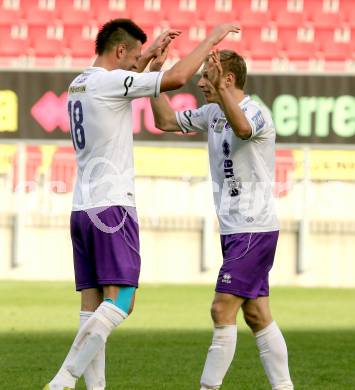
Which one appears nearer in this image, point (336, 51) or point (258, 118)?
point (258, 118)

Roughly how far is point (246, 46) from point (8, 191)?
20.9ft

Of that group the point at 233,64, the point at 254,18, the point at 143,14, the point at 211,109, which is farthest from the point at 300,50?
the point at 233,64

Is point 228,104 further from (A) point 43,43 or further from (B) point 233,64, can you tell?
(A) point 43,43

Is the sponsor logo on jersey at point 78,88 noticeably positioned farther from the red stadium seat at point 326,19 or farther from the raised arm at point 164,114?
the red stadium seat at point 326,19

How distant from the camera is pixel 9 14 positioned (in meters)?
→ 22.1

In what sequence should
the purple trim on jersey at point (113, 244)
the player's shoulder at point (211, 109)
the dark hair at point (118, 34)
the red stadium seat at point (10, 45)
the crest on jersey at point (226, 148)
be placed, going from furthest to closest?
the red stadium seat at point (10, 45) < the player's shoulder at point (211, 109) < the crest on jersey at point (226, 148) < the dark hair at point (118, 34) < the purple trim on jersey at point (113, 244)

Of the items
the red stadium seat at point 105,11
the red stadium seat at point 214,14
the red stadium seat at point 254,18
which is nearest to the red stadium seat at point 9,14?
the red stadium seat at point 105,11

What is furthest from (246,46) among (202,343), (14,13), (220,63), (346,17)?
(220,63)

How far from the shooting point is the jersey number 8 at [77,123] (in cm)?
620

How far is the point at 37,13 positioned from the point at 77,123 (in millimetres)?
16404

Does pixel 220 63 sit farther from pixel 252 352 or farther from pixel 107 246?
pixel 252 352

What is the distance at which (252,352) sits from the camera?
9258 millimetres

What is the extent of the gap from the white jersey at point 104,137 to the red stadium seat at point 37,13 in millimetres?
16302

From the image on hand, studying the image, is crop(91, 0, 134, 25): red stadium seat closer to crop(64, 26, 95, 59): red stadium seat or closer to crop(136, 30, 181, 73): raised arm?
crop(64, 26, 95, 59): red stadium seat
